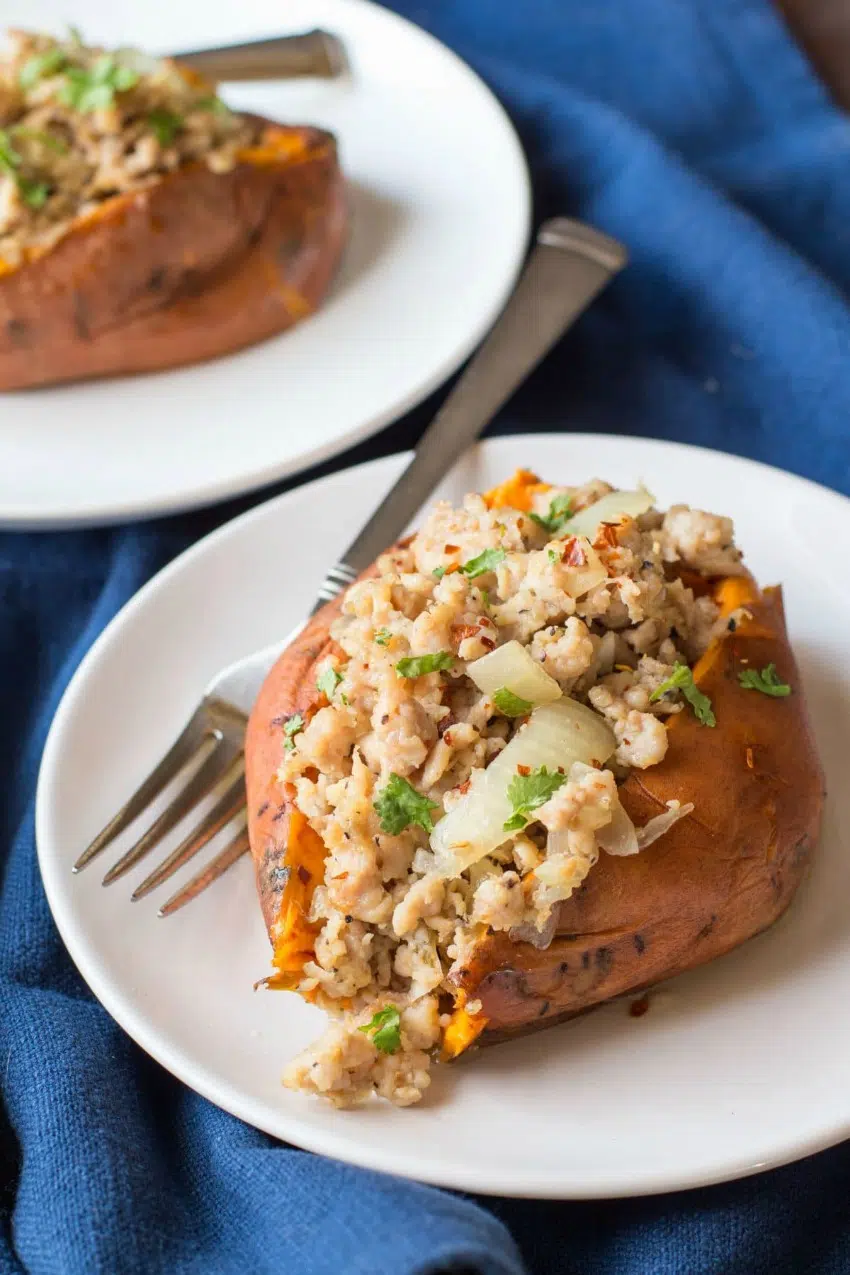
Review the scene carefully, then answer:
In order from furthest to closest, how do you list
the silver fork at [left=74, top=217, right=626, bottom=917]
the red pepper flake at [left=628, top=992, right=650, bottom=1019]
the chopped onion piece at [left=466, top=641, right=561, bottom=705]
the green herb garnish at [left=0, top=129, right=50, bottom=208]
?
the green herb garnish at [left=0, top=129, right=50, bottom=208], the silver fork at [left=74, top=217, right=626, bottom=917], the red pepper flake at [left=628, top=992, right=650, bottom=1019], the chopped onion piece at [left=466, top=641, right=561, bottom=705]

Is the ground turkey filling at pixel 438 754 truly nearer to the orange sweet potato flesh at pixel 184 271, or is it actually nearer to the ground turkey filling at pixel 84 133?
the orange sweet potato flesh at pixel 184 271

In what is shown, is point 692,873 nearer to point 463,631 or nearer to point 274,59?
point 463,631

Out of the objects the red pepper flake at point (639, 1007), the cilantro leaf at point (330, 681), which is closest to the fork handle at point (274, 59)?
the cilantro leaf at point (330, 681)

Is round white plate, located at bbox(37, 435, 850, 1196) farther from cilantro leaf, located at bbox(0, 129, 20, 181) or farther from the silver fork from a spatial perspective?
cilantro leaf, located at bbox(0, 129, 20, 181)

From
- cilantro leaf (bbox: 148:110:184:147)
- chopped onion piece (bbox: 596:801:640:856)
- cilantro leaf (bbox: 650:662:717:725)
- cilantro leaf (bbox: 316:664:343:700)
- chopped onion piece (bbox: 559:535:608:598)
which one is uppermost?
chopped onion piece (bbox: 559:535:608:598)

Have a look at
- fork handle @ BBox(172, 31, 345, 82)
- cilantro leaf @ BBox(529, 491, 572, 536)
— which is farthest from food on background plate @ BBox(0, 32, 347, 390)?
cilantro leaf @ BBox(529, 491, 572, 536)

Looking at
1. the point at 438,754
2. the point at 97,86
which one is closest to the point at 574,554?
the point at 438,754
